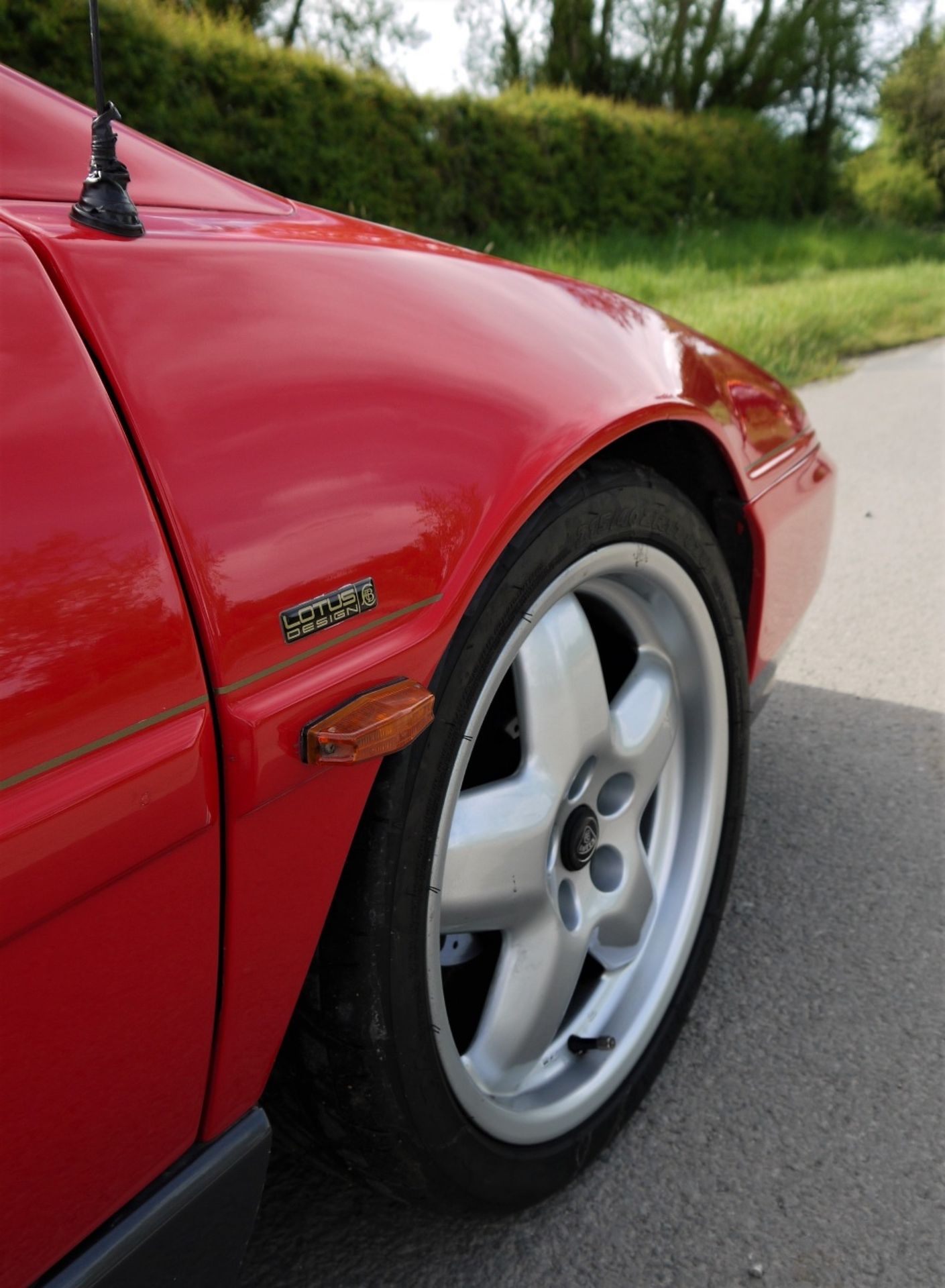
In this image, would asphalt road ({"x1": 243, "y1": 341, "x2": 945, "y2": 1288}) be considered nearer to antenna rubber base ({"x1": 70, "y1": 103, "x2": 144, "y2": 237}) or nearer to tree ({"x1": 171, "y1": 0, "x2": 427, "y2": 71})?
antenna rubber base ({"x1": 70, "y1": 103, "x2": 144, "y2": 237})

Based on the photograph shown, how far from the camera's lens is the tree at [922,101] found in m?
22.8

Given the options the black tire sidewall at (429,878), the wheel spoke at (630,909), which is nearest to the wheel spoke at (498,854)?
the black tire sidewall at (429,878)

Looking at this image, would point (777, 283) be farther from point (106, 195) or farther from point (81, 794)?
point (81, 794)

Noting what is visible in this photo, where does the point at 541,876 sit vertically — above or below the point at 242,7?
below

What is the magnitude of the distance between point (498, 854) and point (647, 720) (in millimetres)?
386

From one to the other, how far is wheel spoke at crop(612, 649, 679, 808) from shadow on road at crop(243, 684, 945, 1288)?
1.66ft

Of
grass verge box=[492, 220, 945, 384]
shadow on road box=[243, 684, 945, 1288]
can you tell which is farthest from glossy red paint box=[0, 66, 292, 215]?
grass verge box=[492, 220, 945, 384]

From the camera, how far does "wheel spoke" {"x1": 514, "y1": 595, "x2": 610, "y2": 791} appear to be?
1391 millimetres

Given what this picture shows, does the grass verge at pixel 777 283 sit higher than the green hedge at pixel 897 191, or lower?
lower

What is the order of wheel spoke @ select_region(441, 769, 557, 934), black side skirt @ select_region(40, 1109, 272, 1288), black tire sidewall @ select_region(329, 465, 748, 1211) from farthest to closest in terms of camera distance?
wheel spoke @ select_region(441, 769, 557, 934)
black tire sidewall @ select_region(329, 465, 748, 1211)
black side skirt @ select_region(40, 1109, 272, 1288)

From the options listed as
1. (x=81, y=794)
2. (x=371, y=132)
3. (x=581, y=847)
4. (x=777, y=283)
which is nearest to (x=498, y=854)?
(x=581, y=847)

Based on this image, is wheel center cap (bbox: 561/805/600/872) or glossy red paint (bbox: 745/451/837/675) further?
glossy red paint (bbox: 745/451/837/675)

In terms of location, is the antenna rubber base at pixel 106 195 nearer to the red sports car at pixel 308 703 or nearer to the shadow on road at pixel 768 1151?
the red sports car at pixel 308 703

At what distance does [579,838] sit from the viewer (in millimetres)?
1491
